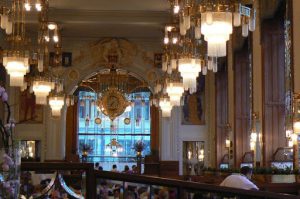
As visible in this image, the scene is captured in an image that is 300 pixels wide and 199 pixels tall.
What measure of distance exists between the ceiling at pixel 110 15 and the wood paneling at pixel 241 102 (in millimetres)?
3683

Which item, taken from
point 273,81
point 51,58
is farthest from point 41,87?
point 51,58

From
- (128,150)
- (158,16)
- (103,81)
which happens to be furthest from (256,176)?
(128,150)

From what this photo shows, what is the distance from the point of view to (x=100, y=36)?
2961cm

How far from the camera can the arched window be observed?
35781mm

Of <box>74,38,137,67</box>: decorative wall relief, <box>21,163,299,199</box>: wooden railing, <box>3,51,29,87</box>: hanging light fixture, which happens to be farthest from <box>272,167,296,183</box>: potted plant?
<box>74,38,137,67</box>: decorative wall relief

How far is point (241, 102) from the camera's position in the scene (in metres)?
24.0

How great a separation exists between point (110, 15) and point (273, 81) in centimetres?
922

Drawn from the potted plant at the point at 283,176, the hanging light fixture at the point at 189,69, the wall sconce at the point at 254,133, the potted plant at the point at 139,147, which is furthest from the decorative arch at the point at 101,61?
the hanging light fixture at the point at 189,69

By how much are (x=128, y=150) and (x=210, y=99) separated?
743 centimetres

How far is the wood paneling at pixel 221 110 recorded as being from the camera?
92.7 ft

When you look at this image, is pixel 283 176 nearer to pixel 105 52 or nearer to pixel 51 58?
pixel 105 52

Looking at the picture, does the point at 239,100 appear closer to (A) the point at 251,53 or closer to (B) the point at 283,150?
(A) the point at 251,53

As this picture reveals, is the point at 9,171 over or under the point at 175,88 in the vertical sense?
under

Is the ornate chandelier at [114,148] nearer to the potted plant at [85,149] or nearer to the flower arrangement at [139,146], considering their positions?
the potted plant at [85,149]
